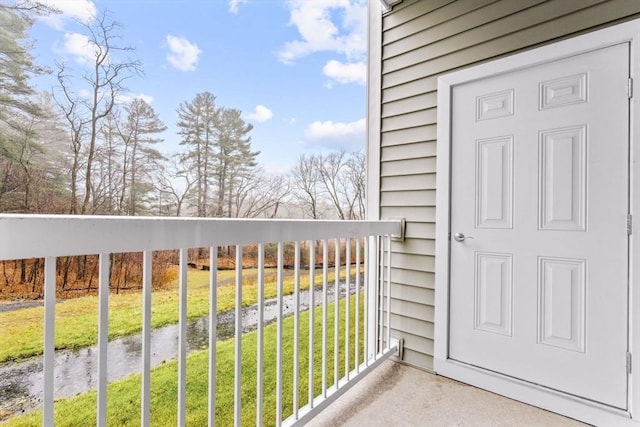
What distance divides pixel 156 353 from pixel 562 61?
3270mm

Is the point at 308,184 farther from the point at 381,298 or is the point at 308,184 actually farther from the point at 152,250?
the point at 152,250

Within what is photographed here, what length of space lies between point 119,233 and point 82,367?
5.30 ft

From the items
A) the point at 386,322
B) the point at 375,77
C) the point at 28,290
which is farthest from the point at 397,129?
the point at 28,290

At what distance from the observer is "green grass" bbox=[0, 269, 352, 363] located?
1670 mm

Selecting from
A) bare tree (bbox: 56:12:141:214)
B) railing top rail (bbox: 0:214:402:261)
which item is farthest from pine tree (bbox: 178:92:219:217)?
railing top rail (bbox: 0:214:402:261)

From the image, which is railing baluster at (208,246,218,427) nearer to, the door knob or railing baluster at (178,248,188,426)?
railing baluster at (178,248,188,426)

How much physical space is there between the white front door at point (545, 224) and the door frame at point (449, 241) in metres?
0.03

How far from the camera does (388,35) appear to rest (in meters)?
2.67

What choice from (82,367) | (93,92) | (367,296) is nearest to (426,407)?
(367,296)

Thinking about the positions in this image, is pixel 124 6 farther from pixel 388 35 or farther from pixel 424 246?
pixel 424 246

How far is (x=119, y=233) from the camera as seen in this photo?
0.91m

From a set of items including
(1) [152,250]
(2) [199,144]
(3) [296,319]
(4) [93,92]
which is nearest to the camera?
(1) [152,250]

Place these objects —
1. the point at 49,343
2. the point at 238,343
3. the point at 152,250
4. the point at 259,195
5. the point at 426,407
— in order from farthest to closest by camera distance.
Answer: the point at 259,195, the point at 426,407, the point at 238,343, the point at 152,250, the point at 49,343

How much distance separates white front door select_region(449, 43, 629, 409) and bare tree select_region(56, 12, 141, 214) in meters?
2.55
